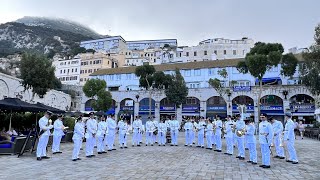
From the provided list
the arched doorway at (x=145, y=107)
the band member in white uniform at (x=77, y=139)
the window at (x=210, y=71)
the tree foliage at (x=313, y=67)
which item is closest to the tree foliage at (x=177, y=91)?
the window at (x=210, y=71)

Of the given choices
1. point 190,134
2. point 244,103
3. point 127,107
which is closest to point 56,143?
point 190,134

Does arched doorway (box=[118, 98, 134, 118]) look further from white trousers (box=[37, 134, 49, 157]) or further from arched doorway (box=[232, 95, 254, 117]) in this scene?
white trousers (box=[37, 134, 49, 157])

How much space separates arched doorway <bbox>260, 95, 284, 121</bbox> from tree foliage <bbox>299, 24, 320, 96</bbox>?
610cm

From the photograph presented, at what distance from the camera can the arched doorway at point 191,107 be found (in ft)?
158

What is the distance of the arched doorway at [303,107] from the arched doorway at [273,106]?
1.69 metres

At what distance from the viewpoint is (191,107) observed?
48594 millimetres

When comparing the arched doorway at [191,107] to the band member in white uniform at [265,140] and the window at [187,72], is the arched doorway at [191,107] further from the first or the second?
the band member in white uniform at [265,140]

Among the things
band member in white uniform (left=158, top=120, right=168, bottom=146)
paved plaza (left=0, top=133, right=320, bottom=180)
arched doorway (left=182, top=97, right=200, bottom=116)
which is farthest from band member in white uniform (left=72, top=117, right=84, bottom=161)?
arched doorway (left=182, top=97, right=200, bottom=116)

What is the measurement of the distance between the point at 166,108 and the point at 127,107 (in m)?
7.93

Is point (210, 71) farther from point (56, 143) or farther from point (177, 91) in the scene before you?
point (56, 143)

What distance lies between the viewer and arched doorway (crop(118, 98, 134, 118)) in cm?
5253

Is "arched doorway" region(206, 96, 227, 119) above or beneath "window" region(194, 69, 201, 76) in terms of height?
beneath

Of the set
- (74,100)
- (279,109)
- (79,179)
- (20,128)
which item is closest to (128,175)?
(79,179)

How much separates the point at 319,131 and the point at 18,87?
124 ft
